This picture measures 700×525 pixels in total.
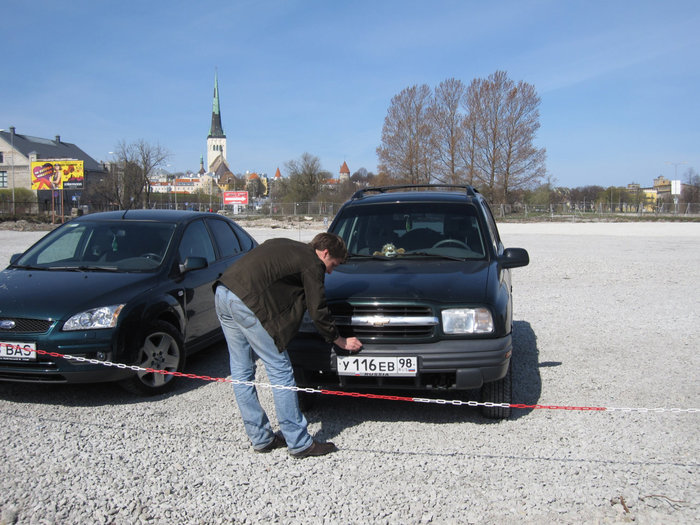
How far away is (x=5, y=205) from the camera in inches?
2069

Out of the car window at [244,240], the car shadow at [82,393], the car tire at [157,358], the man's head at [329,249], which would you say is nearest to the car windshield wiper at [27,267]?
the car shadow at [82,393]

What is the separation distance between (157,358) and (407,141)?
57189mm

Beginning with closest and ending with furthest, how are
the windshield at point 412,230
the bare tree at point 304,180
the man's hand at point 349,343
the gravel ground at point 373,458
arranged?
the gravel ground at point 373,458 < the man's hand at point 349,343 < the windshield at point 412,230 < the bare tree at point 304,180

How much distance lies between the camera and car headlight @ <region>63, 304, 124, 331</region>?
14.8 ft

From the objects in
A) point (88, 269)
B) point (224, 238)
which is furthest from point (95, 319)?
point (224, 238)

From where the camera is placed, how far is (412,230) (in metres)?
5.54

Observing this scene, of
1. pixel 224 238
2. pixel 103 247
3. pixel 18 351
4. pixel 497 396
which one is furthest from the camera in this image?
pixel 224 238

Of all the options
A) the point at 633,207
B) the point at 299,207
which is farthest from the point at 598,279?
the point at 633,207

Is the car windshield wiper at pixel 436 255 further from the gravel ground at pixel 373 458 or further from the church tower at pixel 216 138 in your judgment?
the church tower at pixel 216 138

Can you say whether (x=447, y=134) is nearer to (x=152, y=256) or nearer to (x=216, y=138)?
(x=152, y=256)

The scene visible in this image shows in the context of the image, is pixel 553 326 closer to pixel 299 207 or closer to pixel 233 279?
pixel 233 279

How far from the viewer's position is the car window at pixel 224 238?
664 cm

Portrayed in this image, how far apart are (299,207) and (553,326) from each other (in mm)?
53276

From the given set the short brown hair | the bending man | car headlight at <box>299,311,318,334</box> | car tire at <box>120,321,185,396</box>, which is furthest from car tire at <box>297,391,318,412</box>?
the short brown hair
